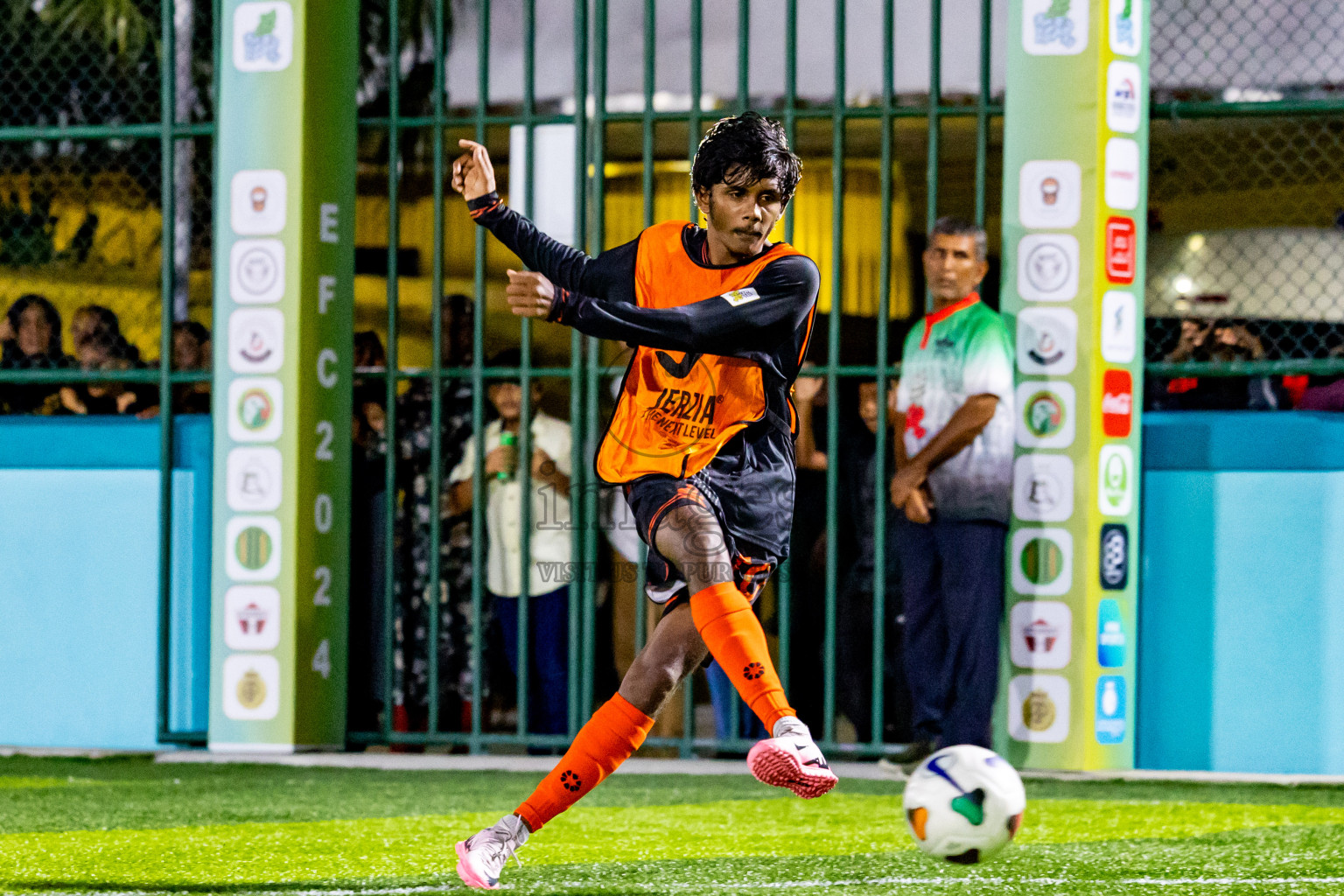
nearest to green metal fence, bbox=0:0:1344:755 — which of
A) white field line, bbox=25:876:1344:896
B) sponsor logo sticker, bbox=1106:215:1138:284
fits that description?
sponsor logo sticker, bbox=1106:215:1138:284

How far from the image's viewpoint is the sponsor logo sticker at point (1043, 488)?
6.83 meters

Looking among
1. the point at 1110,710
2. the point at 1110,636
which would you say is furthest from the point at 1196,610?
the point at 1110,710

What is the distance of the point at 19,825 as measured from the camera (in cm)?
530

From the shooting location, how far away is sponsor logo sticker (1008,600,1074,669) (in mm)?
6820

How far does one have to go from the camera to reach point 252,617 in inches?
289

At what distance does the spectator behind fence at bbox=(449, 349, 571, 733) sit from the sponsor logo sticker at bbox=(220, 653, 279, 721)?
1.02m

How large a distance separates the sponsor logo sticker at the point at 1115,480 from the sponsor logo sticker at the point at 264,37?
3809 millimetres

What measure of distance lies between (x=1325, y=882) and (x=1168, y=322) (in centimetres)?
349

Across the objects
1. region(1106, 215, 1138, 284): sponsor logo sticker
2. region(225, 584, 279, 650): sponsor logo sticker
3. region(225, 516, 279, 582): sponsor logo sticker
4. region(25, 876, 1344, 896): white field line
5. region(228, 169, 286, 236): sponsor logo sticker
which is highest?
region(228, 169, 286, 236): sponsor logo sticker

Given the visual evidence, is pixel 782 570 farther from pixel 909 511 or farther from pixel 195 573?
pixel 195 573

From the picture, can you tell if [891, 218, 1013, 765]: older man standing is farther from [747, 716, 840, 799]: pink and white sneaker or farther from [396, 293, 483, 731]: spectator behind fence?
[747, 716, 840, 799]: pink and white sneaker

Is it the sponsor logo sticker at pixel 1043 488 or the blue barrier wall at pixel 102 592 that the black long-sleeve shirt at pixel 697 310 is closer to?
the sponsor logo sticker at pixel 1043 488

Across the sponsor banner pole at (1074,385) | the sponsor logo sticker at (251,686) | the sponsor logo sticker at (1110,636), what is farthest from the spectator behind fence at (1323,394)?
the sponsor logo sticker at (251,686)

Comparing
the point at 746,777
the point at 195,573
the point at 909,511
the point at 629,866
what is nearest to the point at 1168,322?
the point at 909,511
